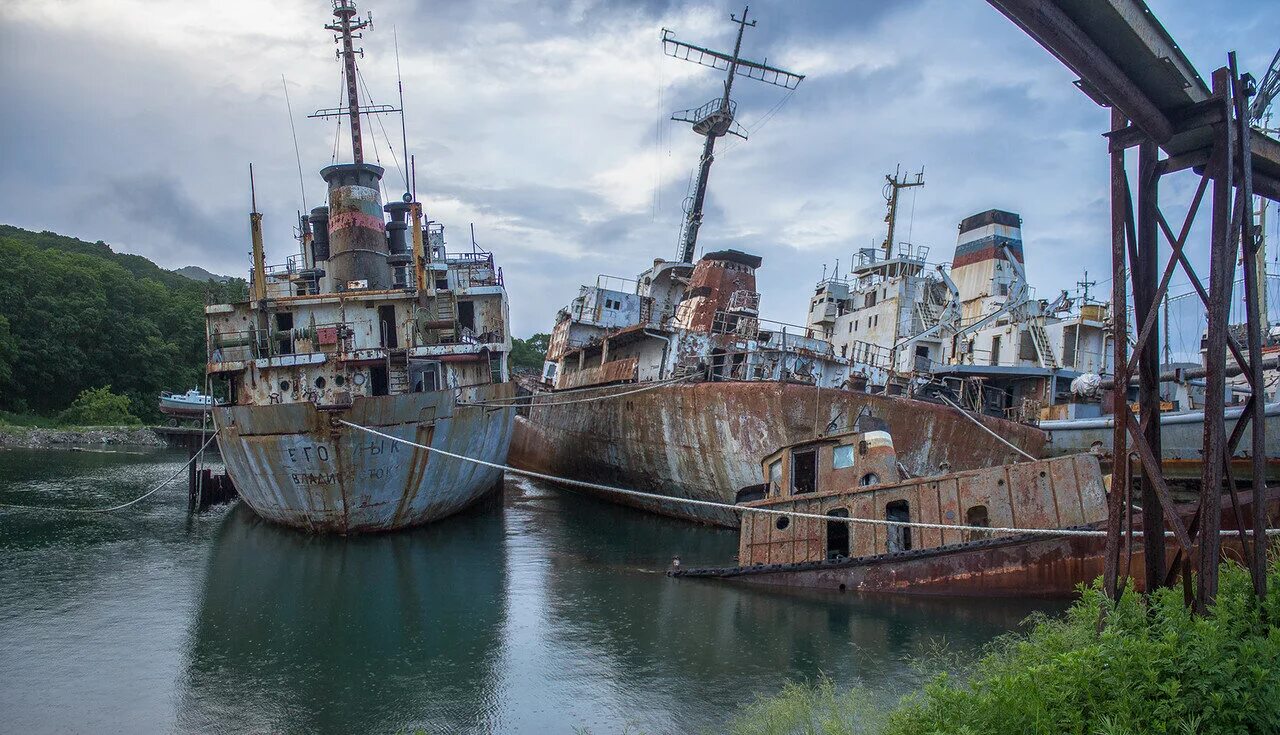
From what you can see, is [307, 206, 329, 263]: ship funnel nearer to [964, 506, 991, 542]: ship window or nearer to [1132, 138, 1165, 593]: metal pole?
[964, 506, 991, 542]: ship window

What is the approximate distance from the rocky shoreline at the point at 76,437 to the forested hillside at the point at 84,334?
19.9ft

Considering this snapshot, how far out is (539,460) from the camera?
118 ft

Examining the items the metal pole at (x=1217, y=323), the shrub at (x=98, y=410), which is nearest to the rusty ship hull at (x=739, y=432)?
the metal pole at (x=1217, y=323)

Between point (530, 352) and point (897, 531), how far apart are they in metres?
78.1

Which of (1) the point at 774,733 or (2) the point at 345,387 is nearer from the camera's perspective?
(1) the point at 774,733

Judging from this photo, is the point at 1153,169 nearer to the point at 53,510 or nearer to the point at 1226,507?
the point at 1226,507

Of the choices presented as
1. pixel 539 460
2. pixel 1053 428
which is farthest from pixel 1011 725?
pixel 539 460

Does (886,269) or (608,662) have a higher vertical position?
(886,269)

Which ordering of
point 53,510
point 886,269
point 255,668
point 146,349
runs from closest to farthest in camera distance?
point 255,668 < point 53,510 < point 886,269 < point 146,349

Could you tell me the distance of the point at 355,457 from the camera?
17.5m

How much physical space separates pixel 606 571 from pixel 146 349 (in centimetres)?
5213

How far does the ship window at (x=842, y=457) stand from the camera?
580 inches

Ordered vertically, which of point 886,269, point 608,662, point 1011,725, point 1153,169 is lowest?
point 608,662

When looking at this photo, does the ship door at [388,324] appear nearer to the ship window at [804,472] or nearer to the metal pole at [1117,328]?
the ship window at [804,472]
